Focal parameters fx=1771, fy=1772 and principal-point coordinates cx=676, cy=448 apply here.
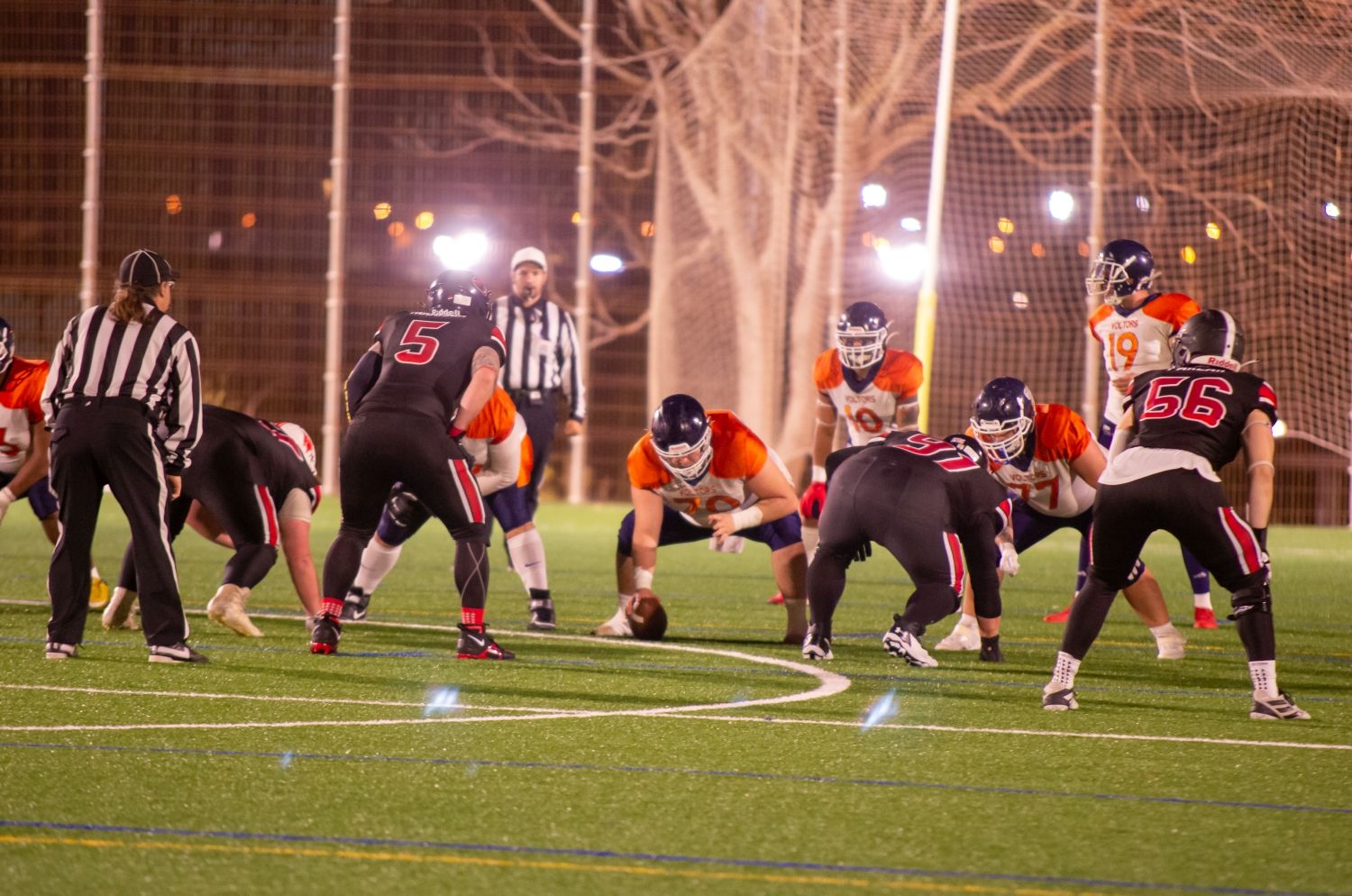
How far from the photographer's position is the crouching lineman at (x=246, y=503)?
7285 millimetres

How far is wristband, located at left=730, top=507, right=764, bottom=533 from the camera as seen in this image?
24.7 ft

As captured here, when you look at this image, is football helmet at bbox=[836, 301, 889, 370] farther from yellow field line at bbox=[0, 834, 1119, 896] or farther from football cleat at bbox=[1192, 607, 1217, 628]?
yellow field line at bbox=[0, 834, 1119, 896]

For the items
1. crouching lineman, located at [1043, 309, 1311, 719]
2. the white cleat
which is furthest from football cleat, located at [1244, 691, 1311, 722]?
the white cleat

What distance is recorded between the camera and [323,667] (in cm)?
657

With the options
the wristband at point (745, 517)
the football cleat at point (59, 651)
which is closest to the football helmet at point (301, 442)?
the football cleat at point (59, 651)

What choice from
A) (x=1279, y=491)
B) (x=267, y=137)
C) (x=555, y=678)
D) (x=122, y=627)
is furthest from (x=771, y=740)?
(x=267, y=137)

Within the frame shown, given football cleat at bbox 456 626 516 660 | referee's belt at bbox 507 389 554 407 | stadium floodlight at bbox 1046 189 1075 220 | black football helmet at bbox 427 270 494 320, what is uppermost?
stadium floodlight at bbox 1046 189 1075 220

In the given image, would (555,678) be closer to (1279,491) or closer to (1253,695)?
(1253,695)

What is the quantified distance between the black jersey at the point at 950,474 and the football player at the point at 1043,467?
0.81ft

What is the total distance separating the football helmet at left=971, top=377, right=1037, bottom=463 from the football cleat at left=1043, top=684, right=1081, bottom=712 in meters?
1.82

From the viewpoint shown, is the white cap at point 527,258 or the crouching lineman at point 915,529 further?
the white cap at point 527,258

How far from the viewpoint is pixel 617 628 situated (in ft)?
26.5

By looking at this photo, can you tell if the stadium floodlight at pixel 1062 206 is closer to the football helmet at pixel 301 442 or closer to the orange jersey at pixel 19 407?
the football helmet at pixel 301 442

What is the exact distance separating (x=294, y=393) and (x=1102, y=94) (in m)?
9.80
